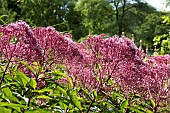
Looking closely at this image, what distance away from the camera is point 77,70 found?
9.52ft

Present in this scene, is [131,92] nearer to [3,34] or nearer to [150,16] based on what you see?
[3,34]

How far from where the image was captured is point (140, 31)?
4362cm

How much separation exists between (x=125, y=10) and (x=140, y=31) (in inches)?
132

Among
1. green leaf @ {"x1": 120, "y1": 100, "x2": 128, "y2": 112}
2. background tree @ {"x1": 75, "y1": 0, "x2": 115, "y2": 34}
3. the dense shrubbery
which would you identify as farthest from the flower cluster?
background tree @ {"x1": 75, "y1": 0, "x2": 115, "y2": 34}

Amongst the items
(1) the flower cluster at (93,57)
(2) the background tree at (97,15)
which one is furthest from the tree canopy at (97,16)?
(1) the flower cluster at (93,57)

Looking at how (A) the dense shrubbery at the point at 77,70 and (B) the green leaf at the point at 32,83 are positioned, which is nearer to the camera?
(B) the green leaf at the point at 32,83

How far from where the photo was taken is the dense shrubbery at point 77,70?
2.36 meters

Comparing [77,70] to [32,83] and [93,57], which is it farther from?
[32,83]

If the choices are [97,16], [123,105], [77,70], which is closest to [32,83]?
[123,105]

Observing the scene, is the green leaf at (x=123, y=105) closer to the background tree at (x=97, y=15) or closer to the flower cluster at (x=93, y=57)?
the flower cluster at (x=93, y=57)

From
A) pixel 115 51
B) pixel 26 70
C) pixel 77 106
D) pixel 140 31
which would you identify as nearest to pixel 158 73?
pixel 115 51

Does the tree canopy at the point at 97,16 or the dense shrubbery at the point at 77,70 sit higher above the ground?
the dense shrubbery at the point at 77,70

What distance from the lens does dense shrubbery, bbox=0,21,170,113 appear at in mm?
2355

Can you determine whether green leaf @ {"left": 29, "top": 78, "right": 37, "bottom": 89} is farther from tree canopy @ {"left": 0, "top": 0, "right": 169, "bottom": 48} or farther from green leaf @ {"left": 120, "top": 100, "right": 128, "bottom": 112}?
tree canopy @ {"left": 0, "top": 0, "right": 169, "bottom": 48}
